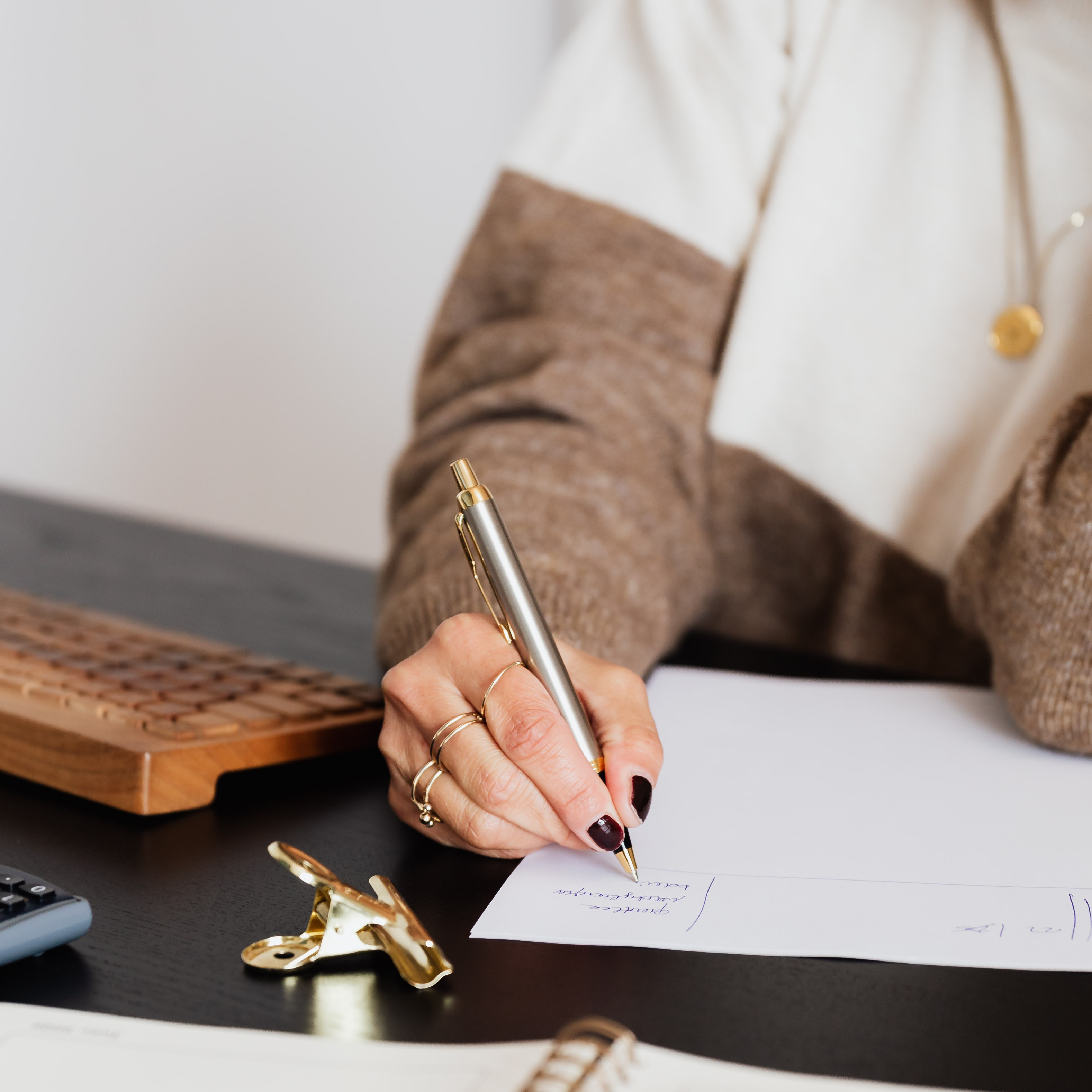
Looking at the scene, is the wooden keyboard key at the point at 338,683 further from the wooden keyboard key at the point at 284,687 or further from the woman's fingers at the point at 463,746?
the woman's fingers at the point at 463,746

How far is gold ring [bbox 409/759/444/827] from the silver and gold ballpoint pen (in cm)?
5

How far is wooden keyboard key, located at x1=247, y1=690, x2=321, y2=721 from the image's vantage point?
1.79 feet

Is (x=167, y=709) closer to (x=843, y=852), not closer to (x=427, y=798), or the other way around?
(x=427, y=798)

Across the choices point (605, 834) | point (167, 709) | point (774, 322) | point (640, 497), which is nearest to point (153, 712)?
point (167, 709)

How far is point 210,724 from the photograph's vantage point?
0.51m

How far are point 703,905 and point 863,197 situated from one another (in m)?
0.61

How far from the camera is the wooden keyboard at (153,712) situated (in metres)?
0.48

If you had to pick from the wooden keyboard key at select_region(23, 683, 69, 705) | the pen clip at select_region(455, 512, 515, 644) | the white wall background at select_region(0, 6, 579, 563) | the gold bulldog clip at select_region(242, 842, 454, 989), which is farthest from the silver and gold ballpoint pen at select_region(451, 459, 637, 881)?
the white wall background at select_region(0, 6, 579, 563)

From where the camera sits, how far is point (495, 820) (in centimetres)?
44

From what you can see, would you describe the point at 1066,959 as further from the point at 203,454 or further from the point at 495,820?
the point at 203,454

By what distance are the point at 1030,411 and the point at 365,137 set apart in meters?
1.66

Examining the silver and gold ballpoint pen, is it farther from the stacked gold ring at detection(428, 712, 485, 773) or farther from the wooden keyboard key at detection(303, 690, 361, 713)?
the wooden keyboard key at detection(303, 690, 361, 713)

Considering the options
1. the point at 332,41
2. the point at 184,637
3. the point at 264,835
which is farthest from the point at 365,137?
the point at 264,835

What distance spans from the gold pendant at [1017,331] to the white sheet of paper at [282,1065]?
0.58 meters
